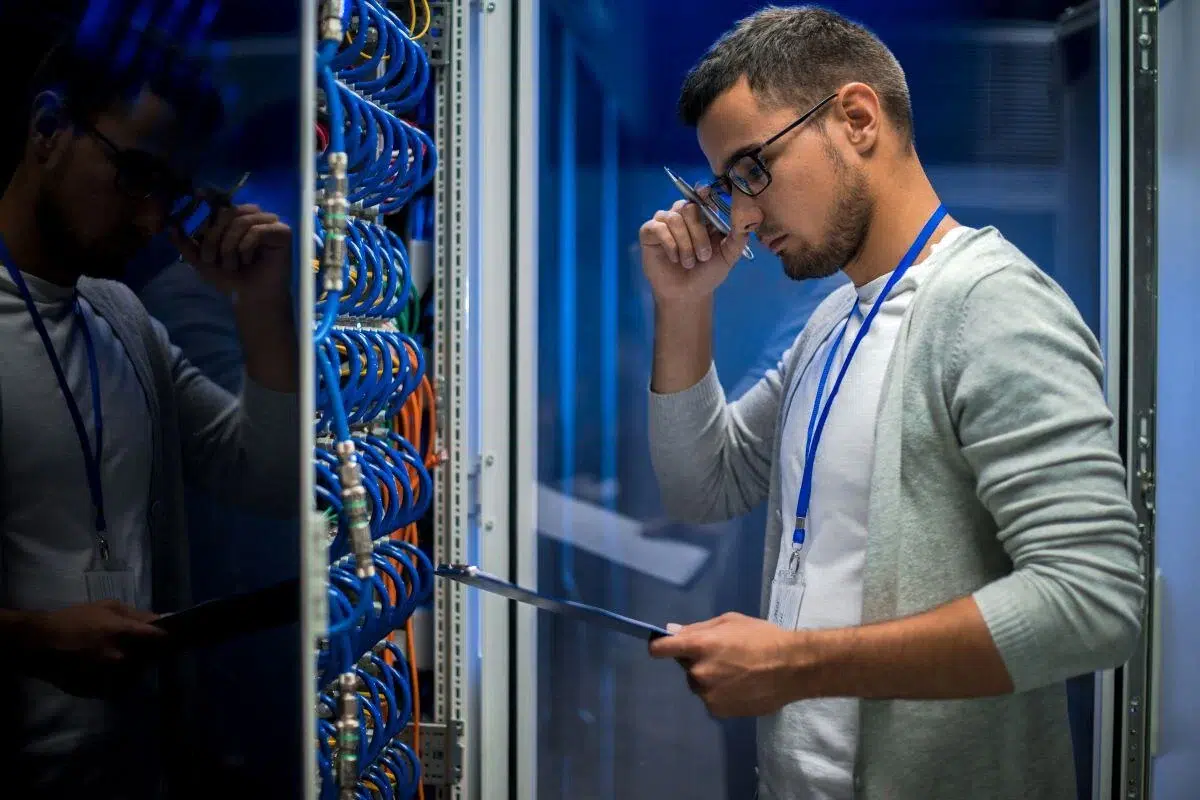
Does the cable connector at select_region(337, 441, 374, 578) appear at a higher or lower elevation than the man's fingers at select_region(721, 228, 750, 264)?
lower

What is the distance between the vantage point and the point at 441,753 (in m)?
1.96

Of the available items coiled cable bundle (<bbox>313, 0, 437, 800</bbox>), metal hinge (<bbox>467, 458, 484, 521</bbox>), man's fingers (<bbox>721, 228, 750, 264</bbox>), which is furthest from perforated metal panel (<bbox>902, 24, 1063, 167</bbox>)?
metal hinge (<bbox>467, 458, 484, 521</bbox>)

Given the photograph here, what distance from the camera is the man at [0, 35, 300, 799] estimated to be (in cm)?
79

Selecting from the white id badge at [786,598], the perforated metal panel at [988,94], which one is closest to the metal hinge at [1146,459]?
the perforated metal panel at [988,94]

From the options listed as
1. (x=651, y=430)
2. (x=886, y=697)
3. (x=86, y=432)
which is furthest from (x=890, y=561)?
(x=86, y=432)

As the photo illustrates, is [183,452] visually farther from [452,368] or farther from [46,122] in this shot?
[452,368]

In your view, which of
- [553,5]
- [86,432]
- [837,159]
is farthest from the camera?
[553,5]

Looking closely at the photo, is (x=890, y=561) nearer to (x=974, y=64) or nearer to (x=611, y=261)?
(x=611, y=261)

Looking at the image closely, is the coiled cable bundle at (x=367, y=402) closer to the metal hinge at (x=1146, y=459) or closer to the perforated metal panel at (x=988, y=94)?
the perforated metal panel at (x=988, y=94)

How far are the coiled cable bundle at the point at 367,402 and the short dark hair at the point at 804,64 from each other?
1.88 feet

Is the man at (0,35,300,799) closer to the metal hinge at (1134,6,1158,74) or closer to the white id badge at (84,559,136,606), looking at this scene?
the white id badge at (84,559,136,606)

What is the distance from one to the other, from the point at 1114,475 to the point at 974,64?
1.37 metres

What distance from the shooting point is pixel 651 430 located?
1761 millimetres

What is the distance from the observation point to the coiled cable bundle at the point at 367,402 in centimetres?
128
